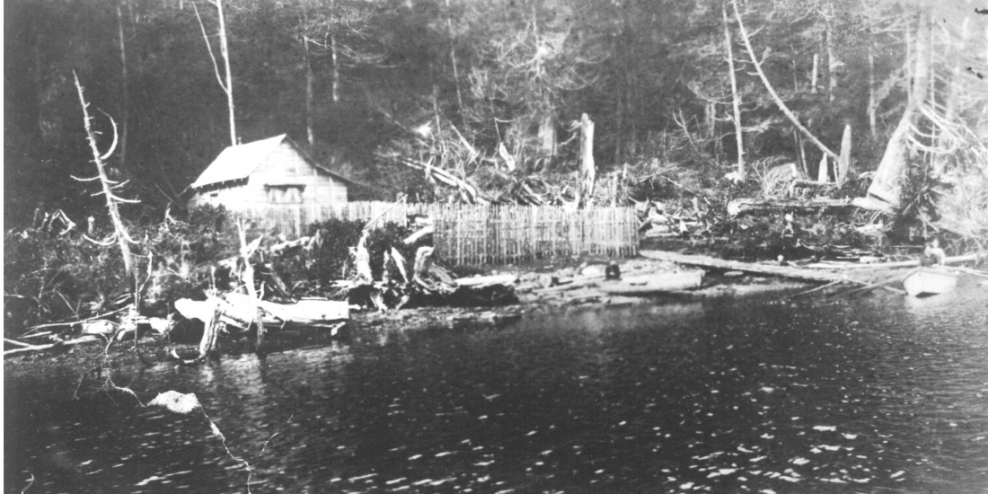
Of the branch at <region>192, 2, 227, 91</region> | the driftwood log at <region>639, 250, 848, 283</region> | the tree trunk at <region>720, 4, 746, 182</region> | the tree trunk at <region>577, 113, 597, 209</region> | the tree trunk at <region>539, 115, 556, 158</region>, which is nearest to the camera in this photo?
the branch at <region>192, 2, 227, 91</region>

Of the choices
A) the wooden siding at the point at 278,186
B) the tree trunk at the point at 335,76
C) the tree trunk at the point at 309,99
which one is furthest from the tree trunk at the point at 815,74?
the tree trunk at the point at 309,99

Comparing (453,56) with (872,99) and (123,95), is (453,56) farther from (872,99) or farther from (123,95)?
(872,99)

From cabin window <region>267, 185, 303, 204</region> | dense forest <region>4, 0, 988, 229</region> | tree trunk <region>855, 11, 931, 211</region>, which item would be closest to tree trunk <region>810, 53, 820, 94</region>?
dense forest <region>4, 0, 988, 229</region>

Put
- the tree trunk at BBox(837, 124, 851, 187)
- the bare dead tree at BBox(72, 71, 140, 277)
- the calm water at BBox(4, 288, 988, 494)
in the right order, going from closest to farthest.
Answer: the calm water at BBox(4, 288, 988, 494) < the bare dead tree at BBox(72, 71, 140, 277) < the tree trunk at BBox(837, 124, 851, 187)

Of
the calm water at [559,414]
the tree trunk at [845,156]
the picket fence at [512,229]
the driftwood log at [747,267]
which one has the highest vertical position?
the tree trunk at [845,156]

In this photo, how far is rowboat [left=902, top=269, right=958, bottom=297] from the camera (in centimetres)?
698

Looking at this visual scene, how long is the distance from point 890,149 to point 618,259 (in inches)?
125

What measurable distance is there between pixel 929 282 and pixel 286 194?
6876 mm

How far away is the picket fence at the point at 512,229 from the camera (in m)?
7.41

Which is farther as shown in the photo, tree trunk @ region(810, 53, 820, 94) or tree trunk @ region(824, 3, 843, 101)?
tree trunk @ region(810, 53, 820, 94)

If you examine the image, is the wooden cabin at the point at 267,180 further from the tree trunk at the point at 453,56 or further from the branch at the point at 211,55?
the tree trunk at the point at 453,56

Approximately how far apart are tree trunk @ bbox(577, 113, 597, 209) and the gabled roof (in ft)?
11.4

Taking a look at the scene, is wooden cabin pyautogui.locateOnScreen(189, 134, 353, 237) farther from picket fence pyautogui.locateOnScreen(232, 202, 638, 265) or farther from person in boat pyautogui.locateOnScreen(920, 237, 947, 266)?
person in boat pyautogui.locateOnScreen(920, 237, 947, 266)

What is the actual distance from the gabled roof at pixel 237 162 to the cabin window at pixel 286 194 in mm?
337
